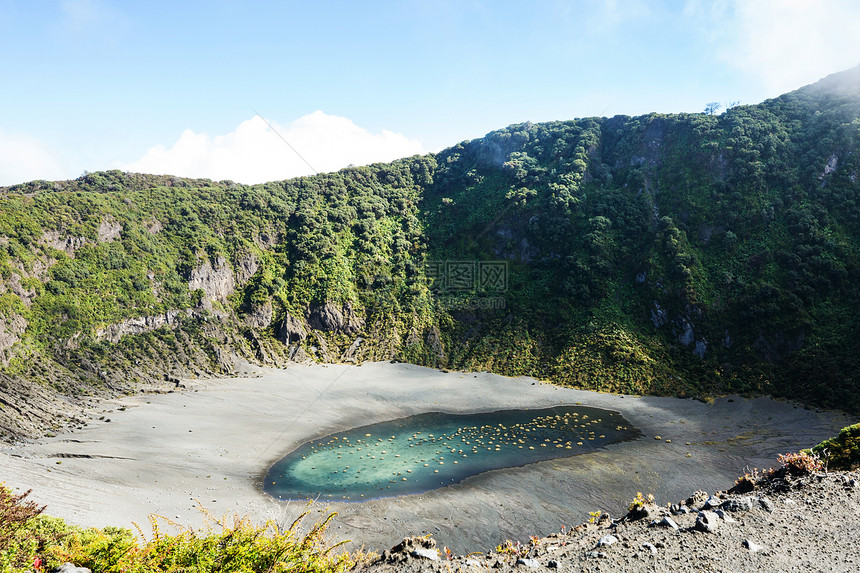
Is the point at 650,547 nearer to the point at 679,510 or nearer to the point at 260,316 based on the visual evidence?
the point at 679,510

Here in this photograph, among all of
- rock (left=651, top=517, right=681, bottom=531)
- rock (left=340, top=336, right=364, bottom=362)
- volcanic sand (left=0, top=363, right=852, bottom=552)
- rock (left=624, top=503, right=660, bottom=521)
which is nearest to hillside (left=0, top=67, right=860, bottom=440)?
rock (left=340, top=336, right=364, bottom=362)

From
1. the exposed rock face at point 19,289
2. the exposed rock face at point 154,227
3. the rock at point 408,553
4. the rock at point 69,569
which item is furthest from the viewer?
the exposed rock face at point 154,227

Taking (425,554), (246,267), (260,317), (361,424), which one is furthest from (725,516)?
(246,267)

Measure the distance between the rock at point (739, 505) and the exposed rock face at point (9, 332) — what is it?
61.5 meters

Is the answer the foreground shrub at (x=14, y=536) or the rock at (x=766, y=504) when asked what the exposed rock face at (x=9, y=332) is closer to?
the foreground shrub at (x=14, y=536)

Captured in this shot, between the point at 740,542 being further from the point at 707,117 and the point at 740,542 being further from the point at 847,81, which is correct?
the point at 847,81

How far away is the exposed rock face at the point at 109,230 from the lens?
60.8 m

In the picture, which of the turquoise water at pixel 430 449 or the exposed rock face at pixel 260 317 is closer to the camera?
the turquoise water at pixel 430 449

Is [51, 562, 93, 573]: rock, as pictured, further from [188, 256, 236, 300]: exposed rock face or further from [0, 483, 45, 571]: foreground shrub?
[188, 256, 236, 300]: exposed rock face

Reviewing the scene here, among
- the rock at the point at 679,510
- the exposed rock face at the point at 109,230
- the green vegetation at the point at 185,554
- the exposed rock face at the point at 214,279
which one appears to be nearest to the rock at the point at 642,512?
the rock at the point at 679,510

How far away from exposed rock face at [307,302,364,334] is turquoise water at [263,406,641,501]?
24.3 m

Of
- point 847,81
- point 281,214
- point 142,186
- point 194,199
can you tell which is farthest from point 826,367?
point 142,186

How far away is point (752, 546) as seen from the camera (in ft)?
34.9

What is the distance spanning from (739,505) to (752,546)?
6.04 ft
